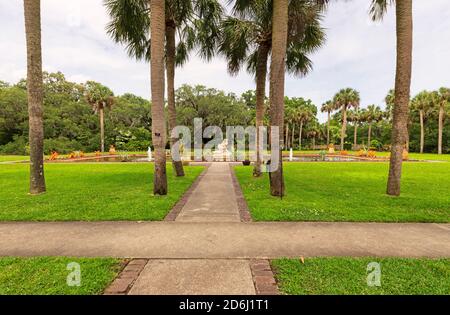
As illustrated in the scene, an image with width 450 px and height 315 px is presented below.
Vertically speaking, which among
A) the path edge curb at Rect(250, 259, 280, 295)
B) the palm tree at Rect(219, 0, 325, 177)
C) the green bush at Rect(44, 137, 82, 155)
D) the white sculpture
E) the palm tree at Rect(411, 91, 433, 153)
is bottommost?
the path edge curb at Rect(250, 259, 280, 295)

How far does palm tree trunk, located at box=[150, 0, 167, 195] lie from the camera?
7.65 meters

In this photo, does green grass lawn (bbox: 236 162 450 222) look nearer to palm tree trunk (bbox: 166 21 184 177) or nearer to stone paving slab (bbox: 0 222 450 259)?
stone paving slab (bbox: 0 222 450 259)

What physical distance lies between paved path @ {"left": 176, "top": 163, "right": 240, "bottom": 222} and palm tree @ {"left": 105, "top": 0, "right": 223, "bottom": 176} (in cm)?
379

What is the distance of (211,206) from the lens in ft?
21.6

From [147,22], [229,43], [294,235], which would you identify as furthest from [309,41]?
[294,235]

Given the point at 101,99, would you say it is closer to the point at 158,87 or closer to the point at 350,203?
the point at 158,87

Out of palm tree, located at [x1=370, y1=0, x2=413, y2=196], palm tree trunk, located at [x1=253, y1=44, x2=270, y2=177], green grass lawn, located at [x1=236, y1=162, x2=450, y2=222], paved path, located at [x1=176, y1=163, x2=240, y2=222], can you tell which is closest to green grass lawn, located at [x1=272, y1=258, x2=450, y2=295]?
green grass lawn, located at [x1=236, y1=162, x2=450, y2=222]

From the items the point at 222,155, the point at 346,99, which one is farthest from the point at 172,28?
the point at 346,99

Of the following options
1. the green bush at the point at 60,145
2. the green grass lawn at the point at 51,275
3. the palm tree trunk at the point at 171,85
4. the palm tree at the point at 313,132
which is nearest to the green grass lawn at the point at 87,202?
the green grass lawn at the point at 51,275
